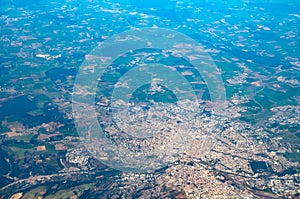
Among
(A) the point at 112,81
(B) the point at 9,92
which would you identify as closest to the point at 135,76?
(A) the point at 112,81

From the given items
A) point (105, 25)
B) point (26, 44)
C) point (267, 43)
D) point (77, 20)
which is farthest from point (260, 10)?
point (26, 44)

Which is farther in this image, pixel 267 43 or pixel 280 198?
pixel 267 43

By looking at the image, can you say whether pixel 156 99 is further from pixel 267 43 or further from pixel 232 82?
pixel 267 43

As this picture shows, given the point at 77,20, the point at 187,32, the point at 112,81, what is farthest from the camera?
the point at 77,20

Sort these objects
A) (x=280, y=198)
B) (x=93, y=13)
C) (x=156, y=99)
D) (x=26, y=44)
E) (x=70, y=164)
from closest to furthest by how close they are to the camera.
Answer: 1. (x=280, y=198)
2. (x=70, y=164)
3. (x=156, y=99)
4. (x=26, y=44)
5. (x=93, y=13)

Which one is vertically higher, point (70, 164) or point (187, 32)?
point (70, 164)

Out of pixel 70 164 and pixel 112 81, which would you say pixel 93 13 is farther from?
pixel 70 164
